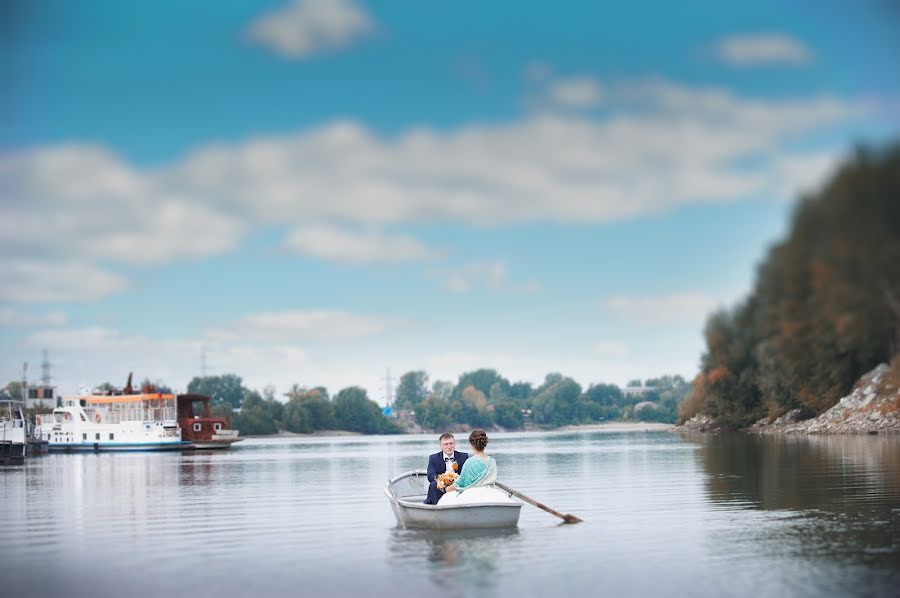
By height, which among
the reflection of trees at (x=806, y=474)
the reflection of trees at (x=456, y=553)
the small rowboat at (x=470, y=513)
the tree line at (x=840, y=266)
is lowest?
the reflection of trees at (x=806, y=474)

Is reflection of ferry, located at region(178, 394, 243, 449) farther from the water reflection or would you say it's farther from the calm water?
the water reflection

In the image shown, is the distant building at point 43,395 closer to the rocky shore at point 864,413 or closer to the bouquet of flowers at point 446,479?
the rocky shore at point 864,413

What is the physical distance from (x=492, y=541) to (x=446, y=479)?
2.40 m

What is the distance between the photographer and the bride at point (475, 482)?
25.1 meters

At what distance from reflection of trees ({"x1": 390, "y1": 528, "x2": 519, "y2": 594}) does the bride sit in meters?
0.85

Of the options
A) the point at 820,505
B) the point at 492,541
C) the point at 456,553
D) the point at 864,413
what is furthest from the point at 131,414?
the point at 456,553

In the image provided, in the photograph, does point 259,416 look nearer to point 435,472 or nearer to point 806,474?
point 806,474

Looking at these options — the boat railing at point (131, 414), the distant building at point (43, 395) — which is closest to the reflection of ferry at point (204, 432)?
the boat railing at point (131, 414)

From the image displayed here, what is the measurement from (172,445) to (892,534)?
89.7m

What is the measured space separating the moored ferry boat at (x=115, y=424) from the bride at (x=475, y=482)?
83.1 m

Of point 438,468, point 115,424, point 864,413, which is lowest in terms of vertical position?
point 115,424

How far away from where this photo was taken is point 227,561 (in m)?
22.1

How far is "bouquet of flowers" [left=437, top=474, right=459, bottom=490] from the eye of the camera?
25594mm

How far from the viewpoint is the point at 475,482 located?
25.3 metres
